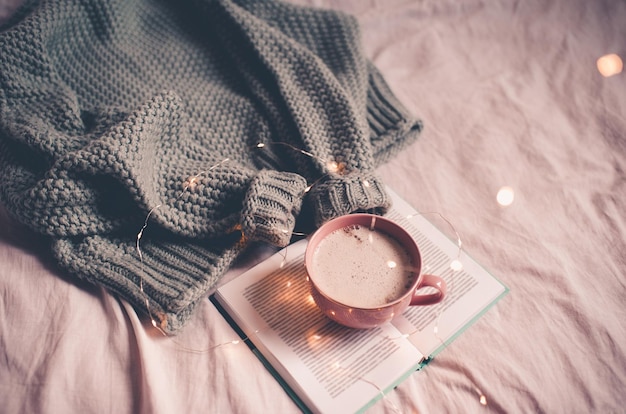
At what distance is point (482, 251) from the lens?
810 millimetres

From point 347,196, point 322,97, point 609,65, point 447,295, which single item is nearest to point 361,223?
point 347,196

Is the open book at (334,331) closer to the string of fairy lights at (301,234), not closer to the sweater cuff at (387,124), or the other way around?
the string of fairy lights at (301,234)

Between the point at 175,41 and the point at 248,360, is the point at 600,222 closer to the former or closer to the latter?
the point at 248,360

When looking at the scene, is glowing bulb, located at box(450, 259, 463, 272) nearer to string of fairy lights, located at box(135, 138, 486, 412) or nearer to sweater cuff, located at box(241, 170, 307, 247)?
string of fairy lights, located at box(135, 138, 486, 412)

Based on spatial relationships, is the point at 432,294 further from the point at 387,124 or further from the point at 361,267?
the point at 387,124

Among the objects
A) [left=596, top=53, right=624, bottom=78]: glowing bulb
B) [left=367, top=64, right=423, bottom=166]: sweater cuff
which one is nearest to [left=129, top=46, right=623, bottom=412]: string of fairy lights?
[left=596, top=53, right=624, bottom=78]: glowing bulb

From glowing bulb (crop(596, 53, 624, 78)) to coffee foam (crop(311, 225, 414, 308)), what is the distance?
662 mm

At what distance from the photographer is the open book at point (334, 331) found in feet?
2.16

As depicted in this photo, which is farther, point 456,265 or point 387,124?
point 387,124

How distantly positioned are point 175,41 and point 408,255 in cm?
65

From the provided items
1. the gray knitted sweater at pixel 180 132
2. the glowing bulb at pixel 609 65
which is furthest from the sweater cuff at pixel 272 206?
the glowing bulb at pixel 609 65

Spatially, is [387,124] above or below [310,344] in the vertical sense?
above

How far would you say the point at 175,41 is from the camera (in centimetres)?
99

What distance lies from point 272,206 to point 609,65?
786mm
